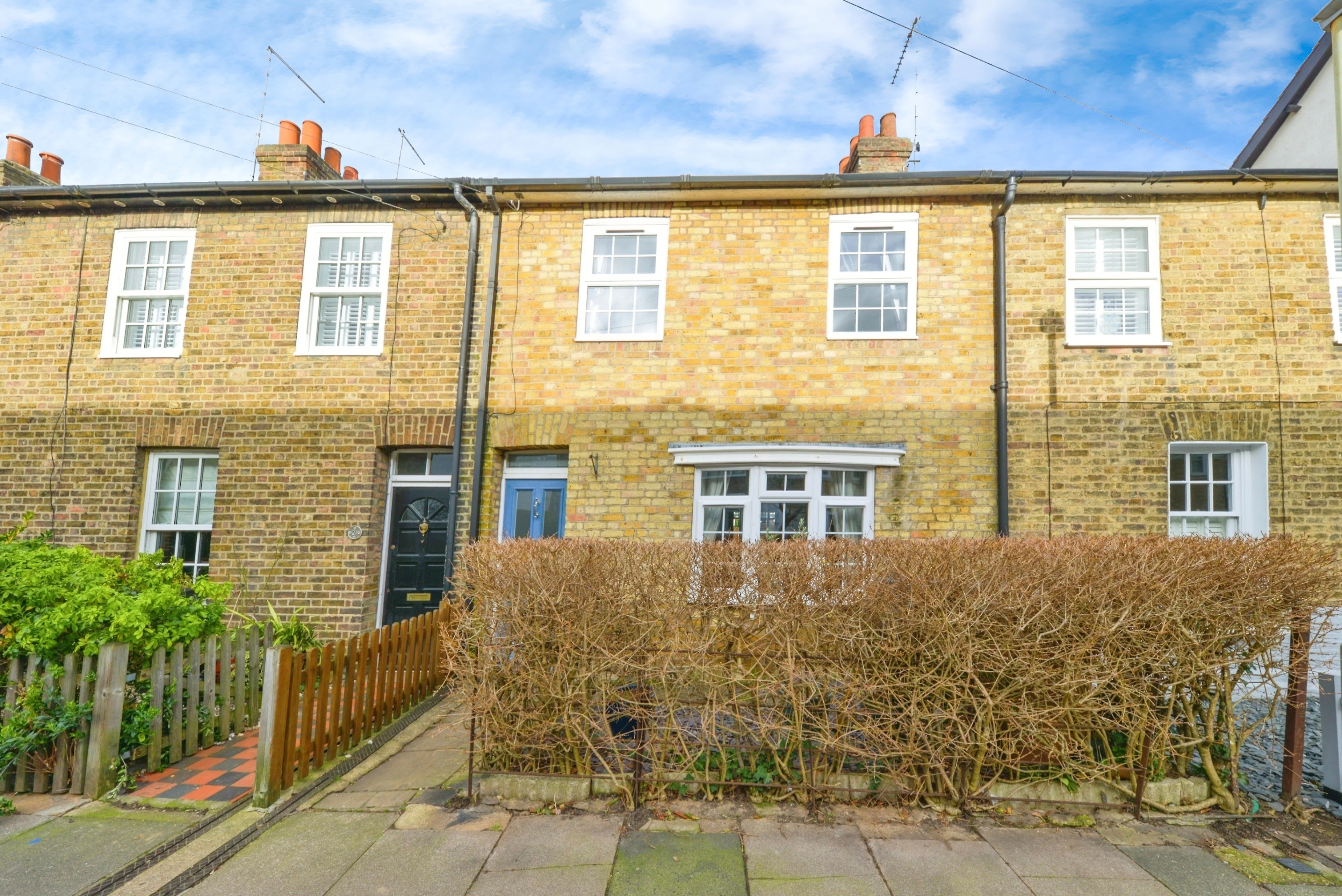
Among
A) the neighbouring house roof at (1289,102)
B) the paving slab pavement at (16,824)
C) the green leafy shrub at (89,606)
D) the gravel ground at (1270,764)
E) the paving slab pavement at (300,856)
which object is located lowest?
the paving slab pavement at (16,824)

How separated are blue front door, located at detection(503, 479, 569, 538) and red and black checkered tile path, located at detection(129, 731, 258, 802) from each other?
4018 millimetres

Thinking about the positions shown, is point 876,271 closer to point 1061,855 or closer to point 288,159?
point 1061,855

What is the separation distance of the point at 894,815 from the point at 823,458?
446 cm

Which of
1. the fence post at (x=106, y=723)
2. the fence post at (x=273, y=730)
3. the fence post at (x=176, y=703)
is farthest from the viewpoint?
the fence post at (x=176, y=703)

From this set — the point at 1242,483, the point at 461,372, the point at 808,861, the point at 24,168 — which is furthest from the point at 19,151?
the point at 1242,483

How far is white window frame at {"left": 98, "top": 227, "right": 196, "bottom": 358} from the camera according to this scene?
9445mm

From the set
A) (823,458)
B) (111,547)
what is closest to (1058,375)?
(823,458)

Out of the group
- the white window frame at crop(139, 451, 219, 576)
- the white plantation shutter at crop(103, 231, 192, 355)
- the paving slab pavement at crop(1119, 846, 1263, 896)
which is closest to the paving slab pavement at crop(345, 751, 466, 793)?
the paving slab pavement at crop(1119, 846, 1263, 896)

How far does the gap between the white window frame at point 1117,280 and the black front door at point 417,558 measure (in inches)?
321

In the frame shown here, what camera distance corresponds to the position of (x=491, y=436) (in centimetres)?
903

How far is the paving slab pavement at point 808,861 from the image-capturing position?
3688 millimetres

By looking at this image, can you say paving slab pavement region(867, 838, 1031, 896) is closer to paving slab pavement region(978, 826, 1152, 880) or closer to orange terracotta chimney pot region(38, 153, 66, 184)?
paving slab pavement region(978, 826, 1152, 880)

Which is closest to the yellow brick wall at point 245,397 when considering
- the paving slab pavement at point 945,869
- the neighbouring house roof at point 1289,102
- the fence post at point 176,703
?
the fence post at point 176,703

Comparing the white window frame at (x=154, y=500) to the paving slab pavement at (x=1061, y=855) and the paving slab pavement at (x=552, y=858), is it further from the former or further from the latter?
the paving slab pavement at (x=1061, y=855)
